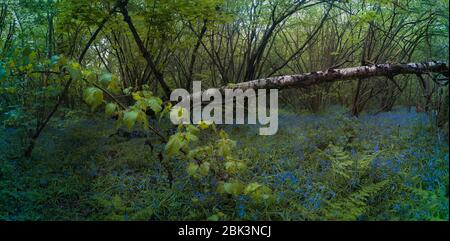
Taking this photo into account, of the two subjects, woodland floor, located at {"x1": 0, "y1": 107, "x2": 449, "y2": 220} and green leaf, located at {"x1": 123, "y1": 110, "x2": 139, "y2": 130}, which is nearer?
green leaf, located at {"x1": 123, "y1": 110, "x2": 139, "y2": 130}

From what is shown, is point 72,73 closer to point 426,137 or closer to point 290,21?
point 426,137

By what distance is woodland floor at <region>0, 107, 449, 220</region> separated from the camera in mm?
2807

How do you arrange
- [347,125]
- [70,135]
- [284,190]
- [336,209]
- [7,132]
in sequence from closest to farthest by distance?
[336,209] → [284,190] → [7,132] → [347,125] → [70,135]

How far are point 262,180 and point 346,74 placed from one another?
1.69 meters

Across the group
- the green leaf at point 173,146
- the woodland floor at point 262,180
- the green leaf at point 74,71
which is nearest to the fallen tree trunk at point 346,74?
the woodland floor at point 262,180

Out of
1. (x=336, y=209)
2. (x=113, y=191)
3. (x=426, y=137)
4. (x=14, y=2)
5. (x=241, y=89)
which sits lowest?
(x=113, y=191)

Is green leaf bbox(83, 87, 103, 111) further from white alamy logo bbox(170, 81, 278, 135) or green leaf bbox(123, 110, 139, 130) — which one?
white alamy logo bbox(170, 81, 278, 135)

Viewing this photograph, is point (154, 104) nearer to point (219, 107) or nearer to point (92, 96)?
point (92, 96)

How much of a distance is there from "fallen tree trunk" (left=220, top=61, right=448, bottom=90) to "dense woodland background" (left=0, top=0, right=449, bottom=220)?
140 millimetres

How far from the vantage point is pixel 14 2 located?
5.81 metres

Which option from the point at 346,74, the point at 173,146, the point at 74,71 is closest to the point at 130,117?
the point at 173,146

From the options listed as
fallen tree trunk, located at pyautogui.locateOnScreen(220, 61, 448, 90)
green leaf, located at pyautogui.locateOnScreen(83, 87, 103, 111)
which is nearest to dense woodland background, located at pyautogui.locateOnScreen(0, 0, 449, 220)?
green leaf, located at pyautogui.locateOnScreen(83, 87, 103, 111)

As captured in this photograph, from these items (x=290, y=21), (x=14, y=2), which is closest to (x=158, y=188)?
(x=14, y=2)
